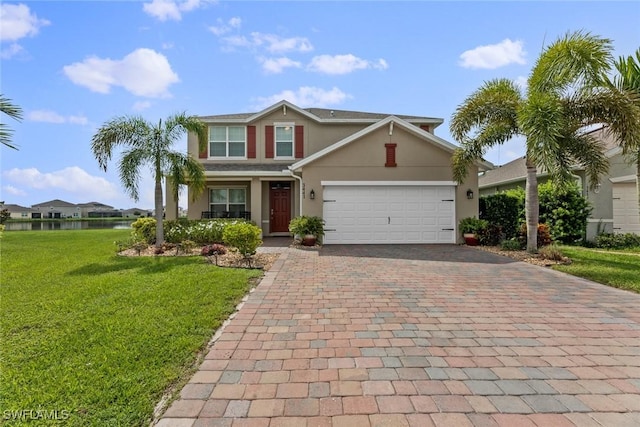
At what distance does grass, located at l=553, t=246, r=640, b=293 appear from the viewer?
6.63m

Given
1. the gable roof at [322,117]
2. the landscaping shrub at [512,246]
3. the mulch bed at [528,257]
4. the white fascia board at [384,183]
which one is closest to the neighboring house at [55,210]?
the gable roof at [322,117]

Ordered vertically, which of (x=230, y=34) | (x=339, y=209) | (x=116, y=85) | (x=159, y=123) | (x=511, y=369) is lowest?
(x=511, y=369)

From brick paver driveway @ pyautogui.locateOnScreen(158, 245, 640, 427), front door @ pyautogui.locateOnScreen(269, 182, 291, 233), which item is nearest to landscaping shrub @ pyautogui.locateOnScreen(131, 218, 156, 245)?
front door @ pyautogui.locateOnScreen(269, 182, 291, 233)

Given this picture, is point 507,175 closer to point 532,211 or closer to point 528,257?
point 532,211

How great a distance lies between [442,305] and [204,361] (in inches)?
146

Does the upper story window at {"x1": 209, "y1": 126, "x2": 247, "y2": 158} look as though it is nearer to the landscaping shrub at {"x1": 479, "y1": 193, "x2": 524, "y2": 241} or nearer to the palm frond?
the landscaping shrub at {"x1": 479, "y1": 193, "x2": 524, "y2": 241}

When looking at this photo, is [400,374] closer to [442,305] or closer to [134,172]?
[442,305]

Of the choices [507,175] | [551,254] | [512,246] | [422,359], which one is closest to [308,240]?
[512,246]

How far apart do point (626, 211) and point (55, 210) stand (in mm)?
65240

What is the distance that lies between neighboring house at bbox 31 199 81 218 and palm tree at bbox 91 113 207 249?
166 feet

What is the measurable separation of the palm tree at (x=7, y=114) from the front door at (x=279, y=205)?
11.9 meters

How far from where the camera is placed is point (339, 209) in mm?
12820

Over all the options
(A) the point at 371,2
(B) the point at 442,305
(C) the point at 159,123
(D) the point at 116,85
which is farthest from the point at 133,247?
(A) the point at 371,2

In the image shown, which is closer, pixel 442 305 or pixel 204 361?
pixel 204 361
